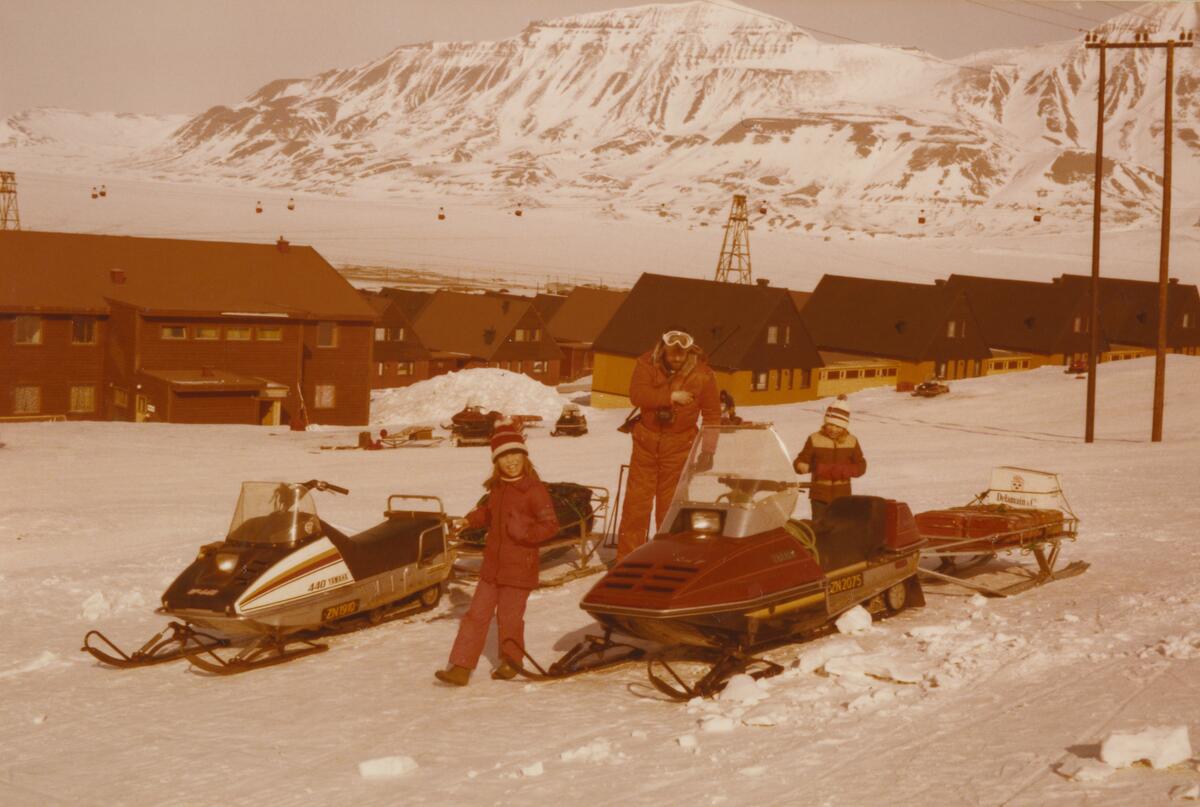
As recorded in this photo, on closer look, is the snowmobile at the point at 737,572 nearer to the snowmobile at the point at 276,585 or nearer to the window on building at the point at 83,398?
the snowmobile at the point at 276,585

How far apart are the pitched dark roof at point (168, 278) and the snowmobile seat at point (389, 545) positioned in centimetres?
3798

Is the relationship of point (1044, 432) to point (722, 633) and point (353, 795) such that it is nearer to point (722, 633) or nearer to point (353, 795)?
point (722, 633)

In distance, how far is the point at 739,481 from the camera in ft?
40.6

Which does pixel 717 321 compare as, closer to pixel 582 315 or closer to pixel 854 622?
pixel 582 315

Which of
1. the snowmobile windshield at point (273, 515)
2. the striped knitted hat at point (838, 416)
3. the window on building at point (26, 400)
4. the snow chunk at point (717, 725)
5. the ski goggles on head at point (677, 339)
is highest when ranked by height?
the ski goggles on head at point (677, 339)

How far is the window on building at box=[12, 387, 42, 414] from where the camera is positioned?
50.5 meters

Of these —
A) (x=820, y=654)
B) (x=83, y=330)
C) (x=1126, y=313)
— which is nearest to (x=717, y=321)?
(x=83, y=330)

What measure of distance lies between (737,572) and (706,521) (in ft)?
2.29

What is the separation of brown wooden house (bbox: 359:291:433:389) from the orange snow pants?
56.9 meters

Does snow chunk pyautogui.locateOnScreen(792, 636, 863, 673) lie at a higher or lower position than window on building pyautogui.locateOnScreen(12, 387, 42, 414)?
higher

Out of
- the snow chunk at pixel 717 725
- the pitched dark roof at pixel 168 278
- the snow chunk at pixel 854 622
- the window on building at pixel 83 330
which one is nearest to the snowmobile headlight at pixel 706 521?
the snow chunk at pixel 854 622

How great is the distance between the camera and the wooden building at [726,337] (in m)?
61.1

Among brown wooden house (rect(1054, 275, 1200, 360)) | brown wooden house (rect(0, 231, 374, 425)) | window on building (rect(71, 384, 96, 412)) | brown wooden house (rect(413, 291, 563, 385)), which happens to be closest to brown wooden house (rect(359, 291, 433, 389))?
brown wooden house (rect(413, 291, 563, 385))

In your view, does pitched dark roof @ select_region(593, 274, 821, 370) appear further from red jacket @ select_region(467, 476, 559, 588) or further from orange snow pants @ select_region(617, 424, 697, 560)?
red jacket @ select_region(467, 476, 559, 588)
